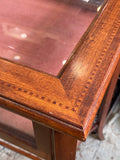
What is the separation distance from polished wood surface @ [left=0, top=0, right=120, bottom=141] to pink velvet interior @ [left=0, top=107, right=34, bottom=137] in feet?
0.83

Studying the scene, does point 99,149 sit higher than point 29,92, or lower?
lower

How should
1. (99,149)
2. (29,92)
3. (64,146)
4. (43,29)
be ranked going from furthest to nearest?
(99,149)
(43,29)
(64,146)
(29,92)

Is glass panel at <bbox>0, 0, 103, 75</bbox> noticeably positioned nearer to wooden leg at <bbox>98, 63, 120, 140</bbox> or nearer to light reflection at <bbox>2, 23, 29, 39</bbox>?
light reflection at <bbox>2, 23, 29, 39</bbox>

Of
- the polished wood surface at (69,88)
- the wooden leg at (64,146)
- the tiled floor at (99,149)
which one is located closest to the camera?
the polished wood surface at (69,88)

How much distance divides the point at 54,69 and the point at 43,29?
22cm

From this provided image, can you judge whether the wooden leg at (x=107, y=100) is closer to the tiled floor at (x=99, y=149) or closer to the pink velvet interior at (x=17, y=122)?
the tiled floor at (x=99, y=149)

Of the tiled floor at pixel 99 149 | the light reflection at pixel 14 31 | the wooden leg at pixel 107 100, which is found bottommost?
the tiled floor at pixel 99 149

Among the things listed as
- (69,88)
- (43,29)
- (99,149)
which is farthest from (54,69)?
(99,149)

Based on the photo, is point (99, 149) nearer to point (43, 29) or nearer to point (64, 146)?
point (64, 146)

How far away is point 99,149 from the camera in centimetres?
112

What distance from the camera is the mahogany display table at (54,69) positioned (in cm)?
47

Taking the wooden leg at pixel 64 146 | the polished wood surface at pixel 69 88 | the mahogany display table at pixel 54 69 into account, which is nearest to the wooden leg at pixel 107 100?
the mahogany display table at pixel 54 69

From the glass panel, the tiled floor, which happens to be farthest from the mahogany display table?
the tiled floor

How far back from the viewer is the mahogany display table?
18.6 inches
